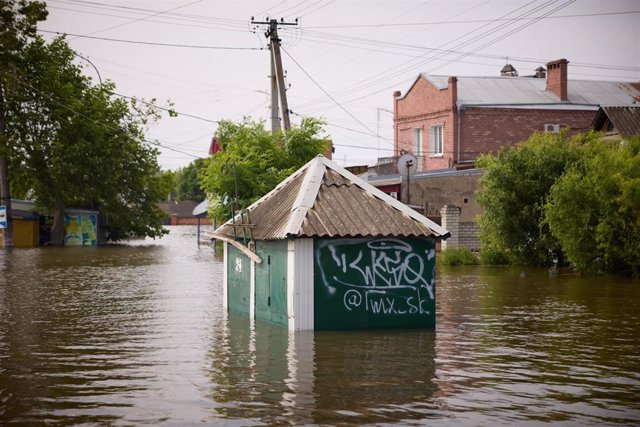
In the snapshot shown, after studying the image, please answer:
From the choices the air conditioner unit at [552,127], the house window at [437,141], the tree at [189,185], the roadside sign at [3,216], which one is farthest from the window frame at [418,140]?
the tree at [189,185]

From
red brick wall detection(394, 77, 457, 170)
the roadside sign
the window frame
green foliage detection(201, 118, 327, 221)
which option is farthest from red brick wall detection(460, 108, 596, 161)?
the roadside sign

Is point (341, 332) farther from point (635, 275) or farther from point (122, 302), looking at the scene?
point (635, 275)

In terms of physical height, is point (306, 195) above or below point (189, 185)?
below

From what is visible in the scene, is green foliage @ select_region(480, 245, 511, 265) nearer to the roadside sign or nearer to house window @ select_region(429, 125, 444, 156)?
house window @ select_region(429, 125, 444, 156)

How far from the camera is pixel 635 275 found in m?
28.8

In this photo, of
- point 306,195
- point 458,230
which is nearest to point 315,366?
point 306,195

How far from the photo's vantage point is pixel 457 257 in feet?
116

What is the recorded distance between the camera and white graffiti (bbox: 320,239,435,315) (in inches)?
598

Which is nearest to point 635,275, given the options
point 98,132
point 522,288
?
point 522,288

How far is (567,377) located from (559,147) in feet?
75.8

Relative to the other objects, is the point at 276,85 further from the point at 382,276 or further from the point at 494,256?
the point at 382,276

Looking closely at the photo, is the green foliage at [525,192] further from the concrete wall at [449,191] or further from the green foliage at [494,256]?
the concrete wall at [449,191]

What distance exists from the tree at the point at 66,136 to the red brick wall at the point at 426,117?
17.5m

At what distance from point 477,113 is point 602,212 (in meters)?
24.2
